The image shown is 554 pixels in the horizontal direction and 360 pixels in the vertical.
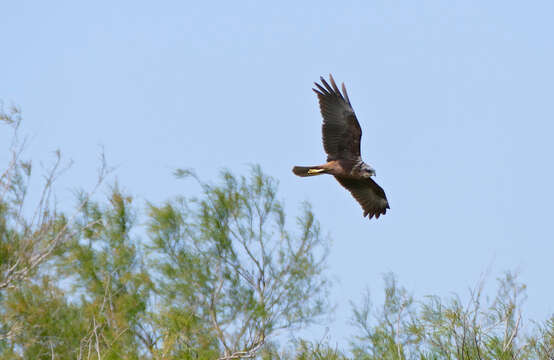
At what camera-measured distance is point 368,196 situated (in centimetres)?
1166

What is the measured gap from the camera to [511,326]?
701 centimetres

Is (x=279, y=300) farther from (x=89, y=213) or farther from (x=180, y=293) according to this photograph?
(x=89, y=213)

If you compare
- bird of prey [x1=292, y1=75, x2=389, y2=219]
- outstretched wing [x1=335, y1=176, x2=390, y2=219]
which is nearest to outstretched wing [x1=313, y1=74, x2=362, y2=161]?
bird of prey [x1=292, y1=75, x2=389, y2=219]

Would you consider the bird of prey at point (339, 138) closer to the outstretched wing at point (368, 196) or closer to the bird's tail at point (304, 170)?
the bird's tail at point (304, 170)

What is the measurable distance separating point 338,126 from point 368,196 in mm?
1342

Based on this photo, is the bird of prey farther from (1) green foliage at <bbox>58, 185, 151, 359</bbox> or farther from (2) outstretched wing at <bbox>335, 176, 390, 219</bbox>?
(1) green foliage at <bbox>58, 185, 151, 359</bbox>

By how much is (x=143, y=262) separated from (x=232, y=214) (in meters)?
1.64

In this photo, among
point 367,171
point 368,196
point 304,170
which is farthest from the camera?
point 368,196

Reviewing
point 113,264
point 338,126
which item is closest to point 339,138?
point 338,126

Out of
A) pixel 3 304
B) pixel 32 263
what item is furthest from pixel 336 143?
pixel 3 304

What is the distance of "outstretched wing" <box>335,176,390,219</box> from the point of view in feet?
37.7

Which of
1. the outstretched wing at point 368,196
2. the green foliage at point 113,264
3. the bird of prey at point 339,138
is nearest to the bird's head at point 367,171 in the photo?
the bird of prey at point 339,138

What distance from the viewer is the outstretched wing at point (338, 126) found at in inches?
416

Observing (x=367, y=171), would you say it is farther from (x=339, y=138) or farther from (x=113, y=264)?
(x=113, y=264)
